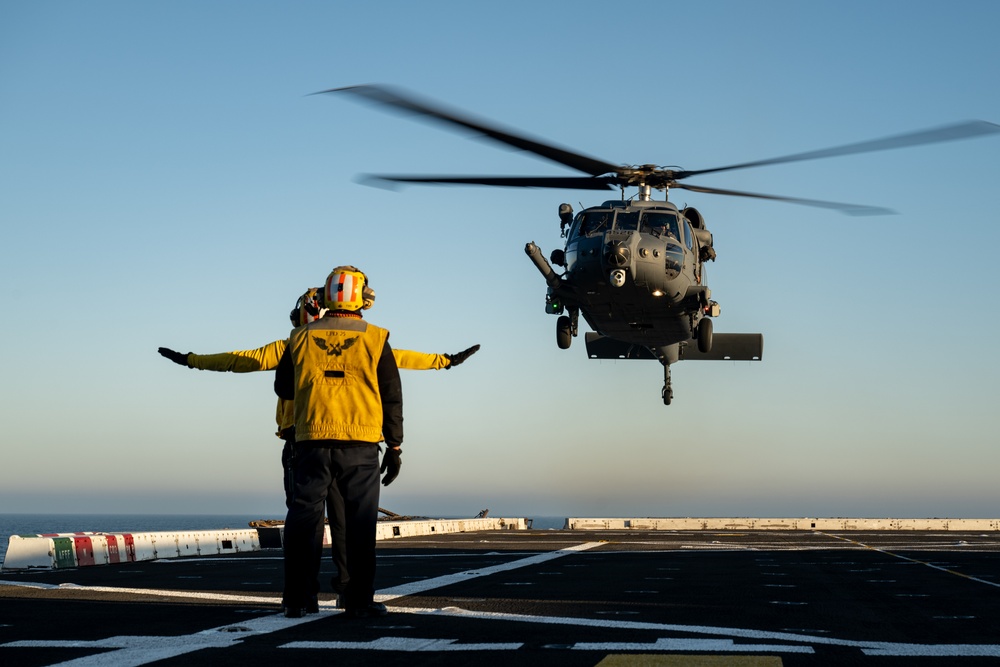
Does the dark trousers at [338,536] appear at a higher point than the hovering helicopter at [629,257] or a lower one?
lower

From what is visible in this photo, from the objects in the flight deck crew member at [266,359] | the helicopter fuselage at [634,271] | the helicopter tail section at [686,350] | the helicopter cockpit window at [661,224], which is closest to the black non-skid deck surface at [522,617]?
the flight deck crew member at [266,359]

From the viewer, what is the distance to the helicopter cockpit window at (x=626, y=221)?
25219mm

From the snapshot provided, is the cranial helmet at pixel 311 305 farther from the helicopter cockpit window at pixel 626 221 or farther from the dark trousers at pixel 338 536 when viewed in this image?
the helicopter cockpit window at pixel 626 221

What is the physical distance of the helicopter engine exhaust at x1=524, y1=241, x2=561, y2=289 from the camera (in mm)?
25969

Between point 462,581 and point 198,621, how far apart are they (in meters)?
4.87

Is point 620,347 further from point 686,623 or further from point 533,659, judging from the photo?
point 533,659

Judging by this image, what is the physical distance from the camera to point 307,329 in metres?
9.25

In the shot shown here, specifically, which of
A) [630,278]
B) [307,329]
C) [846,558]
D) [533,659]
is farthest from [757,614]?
[630,278]

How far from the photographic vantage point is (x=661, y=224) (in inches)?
1009

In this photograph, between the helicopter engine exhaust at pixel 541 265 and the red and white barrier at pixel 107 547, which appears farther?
the helicopter engine exhaust at pixel 541 265

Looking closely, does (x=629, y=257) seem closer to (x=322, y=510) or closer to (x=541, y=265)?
(x=541, y=265)

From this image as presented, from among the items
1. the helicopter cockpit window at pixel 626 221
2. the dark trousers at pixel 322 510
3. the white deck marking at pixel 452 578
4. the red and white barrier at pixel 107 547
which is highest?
the helicopter cockpit window at pixel 626 221

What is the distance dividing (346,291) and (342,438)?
1.21 metres

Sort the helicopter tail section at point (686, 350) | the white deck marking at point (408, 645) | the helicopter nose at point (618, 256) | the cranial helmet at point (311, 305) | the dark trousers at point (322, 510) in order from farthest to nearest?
the helicopter tail section at point (686, 350), the helicopter nose at point (618, 256), the cranial helmet at point (311, 305), the dark trousers at point (322, 510), the white deck marking at point (408, 645)
